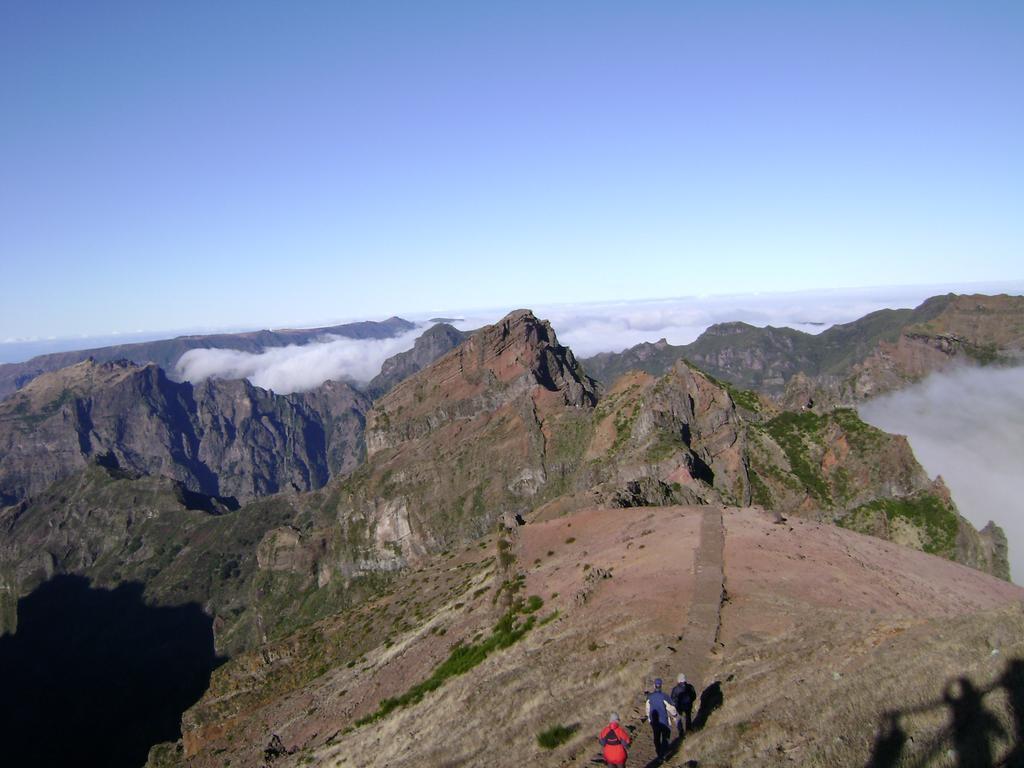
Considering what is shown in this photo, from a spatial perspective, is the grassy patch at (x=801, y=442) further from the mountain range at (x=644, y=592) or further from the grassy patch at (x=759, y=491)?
the grassy patch at (x=759, y=491)

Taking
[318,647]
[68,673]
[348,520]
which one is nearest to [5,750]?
[68,673]

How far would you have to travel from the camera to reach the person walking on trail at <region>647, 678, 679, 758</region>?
82.9ft

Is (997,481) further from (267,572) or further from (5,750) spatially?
(5,750)

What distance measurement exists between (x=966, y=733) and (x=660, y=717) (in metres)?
9.64

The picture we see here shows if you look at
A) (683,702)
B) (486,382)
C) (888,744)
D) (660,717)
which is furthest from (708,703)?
(486,382)

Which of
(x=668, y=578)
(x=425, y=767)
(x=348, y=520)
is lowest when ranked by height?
(x=348, y=520)

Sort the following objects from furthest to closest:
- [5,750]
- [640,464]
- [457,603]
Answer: [5,750]
[640,464]
[457,603]

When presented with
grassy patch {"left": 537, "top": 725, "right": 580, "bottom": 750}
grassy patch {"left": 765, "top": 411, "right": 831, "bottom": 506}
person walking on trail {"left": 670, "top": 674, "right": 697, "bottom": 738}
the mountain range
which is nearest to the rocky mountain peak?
the mountain range

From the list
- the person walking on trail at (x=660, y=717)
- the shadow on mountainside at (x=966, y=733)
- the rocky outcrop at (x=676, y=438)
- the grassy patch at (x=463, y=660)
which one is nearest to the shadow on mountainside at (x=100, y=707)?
the rocky outcrop at (x=676, y=438)

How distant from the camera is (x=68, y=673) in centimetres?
19400

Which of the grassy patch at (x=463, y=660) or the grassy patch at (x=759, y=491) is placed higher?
the grassy patch at (x=463, y=660)

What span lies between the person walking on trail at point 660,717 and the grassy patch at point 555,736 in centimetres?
655

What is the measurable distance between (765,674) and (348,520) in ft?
520

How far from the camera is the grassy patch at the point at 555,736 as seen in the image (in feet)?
103
